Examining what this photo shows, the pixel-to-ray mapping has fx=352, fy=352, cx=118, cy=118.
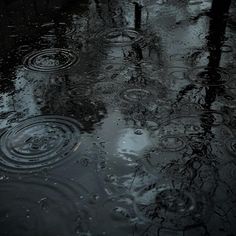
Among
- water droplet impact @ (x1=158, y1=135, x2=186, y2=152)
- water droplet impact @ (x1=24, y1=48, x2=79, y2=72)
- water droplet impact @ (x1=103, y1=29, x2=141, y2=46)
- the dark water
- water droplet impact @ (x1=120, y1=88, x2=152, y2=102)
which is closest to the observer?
the dark water

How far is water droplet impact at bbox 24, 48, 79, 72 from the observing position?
225 inches

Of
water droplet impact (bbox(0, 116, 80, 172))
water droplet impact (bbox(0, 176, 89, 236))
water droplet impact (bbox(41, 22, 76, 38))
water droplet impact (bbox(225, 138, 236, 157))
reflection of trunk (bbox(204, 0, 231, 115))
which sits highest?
reflection of trunk (bbox(204, 0, 231, 115))

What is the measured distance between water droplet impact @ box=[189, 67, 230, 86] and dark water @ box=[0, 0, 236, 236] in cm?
1

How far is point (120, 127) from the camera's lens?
14.0 feet

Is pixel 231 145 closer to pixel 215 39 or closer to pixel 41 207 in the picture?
pixel 41 207

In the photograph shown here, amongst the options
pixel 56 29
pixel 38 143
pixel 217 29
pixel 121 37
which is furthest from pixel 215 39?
pixel 38 143

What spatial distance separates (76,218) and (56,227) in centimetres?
19

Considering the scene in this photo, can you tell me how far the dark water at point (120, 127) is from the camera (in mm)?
3213

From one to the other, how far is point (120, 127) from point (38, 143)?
988 millimetres

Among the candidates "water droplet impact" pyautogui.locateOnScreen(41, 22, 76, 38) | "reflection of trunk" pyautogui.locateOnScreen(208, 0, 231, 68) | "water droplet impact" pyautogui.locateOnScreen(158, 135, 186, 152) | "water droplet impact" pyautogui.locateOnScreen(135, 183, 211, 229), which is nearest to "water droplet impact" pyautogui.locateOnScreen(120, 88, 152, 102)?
"water droplet impact" pyautogui.locateOnScreen(158, 135, 186, 152)

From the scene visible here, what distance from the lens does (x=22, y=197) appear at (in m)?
3.49

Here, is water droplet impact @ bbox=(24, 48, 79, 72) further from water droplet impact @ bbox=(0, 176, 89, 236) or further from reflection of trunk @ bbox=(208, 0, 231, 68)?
water droplet impact @ bbox=(0, 176, 89, 236)

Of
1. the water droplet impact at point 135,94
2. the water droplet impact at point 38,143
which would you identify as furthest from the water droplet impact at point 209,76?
the water droplet impact at point 38,143

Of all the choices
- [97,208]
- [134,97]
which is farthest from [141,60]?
[97,208]
